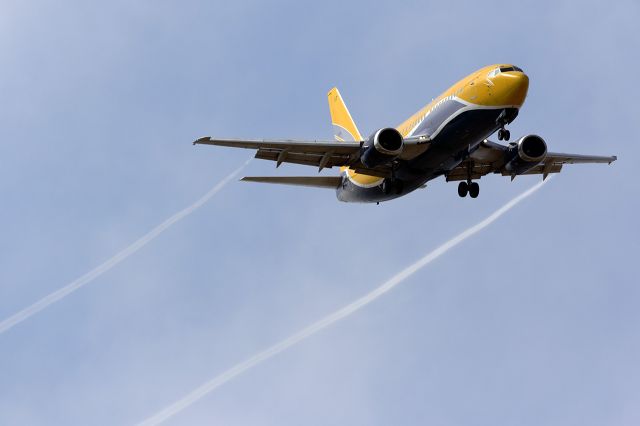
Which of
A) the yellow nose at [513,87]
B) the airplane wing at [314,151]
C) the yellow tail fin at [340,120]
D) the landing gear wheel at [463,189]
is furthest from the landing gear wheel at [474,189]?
the yellow tail fin at [340,120]

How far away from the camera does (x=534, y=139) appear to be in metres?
49.9

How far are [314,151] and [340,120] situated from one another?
1438 cm

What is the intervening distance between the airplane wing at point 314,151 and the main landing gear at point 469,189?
420 cm

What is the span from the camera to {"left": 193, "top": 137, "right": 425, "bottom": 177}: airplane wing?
45.6 metres

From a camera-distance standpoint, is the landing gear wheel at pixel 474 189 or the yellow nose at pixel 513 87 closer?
the yellow nose at pixel 513 87

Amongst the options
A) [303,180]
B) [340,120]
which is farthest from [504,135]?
[340,120]

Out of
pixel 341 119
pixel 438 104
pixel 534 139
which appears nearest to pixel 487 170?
pixel 534 139

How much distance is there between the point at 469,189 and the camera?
51438 millimetres

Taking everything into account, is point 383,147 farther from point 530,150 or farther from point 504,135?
point 530,150

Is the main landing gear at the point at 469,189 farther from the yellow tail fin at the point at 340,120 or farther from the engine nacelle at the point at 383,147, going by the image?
the yellow tail fin at the point at 340,120

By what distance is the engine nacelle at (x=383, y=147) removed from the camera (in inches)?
1810

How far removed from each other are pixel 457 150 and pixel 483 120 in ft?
8.09

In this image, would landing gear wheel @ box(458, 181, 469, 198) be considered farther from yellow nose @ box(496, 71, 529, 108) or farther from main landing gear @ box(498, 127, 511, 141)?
yellow nose @ box(496, 71, 529, 108)

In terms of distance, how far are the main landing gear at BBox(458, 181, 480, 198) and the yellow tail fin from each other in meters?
7.97
